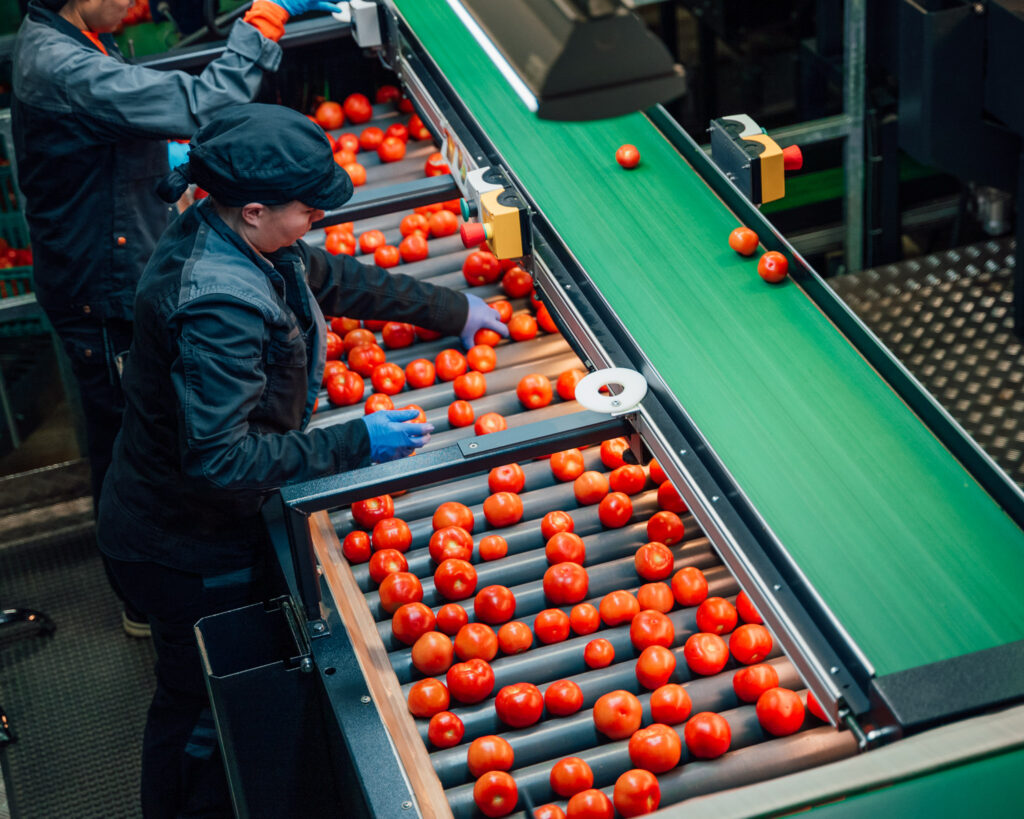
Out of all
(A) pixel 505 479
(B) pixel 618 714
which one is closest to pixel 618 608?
(B) pixel 618 714

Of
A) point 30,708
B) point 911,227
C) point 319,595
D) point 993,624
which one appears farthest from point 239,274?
point 911,227

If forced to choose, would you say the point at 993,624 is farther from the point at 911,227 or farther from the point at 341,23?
the point at 911,227

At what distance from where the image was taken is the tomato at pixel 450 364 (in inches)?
165

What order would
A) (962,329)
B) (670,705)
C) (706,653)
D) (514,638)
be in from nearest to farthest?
(670,705)
(706,653)
(514,638)
(962,329)

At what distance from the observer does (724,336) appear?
134 inches

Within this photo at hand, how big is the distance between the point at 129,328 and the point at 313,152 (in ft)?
6.40

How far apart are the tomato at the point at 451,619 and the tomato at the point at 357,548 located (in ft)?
1.25

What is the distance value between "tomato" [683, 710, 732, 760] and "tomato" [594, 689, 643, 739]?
140 mm

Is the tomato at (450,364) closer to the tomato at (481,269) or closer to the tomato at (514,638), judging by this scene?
the tomato at (481,269)

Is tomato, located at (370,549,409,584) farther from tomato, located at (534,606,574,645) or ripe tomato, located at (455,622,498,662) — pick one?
tomato, located at (534,606,574,645)

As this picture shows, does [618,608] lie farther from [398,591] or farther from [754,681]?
[398,591]

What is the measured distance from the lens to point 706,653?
3.15 m

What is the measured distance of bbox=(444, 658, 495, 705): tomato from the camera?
3.12 meters

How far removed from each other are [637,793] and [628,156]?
2.24m
